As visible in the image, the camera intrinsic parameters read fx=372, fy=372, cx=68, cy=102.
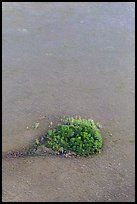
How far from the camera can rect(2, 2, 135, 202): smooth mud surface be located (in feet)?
16.1

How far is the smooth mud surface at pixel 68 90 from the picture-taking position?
193 inches

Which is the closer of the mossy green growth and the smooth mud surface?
the smooth mud surface

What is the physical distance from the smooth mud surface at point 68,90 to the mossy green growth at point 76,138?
15 centimetres

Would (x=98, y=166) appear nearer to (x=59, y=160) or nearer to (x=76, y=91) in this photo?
(x=59, y=160)

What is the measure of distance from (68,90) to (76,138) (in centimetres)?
147

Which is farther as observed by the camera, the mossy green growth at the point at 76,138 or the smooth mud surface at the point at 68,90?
the mossy green growth at the point at 76,138

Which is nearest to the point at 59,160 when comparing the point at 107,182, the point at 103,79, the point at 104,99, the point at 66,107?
the point at 107,182

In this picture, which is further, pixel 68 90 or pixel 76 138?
pixel 68 90

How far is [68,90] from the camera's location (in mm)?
6691

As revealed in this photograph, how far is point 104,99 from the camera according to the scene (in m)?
6.53

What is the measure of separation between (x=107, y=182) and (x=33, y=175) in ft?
3.26

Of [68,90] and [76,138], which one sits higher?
[68,90]

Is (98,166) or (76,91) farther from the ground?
(76,91)

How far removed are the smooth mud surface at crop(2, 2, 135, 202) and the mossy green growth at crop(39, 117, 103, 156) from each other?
15 cm
